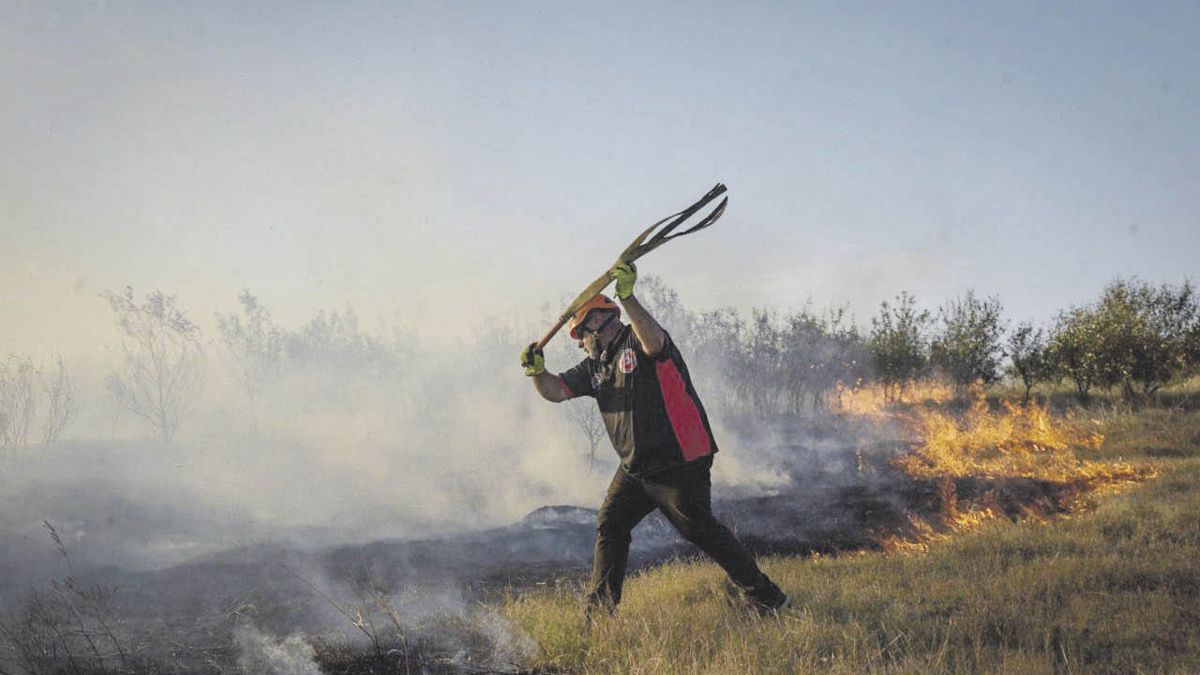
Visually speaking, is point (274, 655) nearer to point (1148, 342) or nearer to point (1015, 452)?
point (1015, 452)

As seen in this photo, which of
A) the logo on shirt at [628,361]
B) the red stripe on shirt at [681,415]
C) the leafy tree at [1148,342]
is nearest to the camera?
the red stripe on shirt at [681,415]

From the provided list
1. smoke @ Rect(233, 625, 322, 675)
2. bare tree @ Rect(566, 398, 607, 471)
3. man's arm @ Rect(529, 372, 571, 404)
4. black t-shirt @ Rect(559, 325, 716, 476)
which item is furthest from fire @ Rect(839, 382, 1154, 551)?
bare tree @ Rect(566, 398, 607, 471)

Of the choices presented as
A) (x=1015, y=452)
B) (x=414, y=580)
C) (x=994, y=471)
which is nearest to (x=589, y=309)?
(x=414, y=580)

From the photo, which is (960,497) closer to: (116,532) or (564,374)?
(564,374)

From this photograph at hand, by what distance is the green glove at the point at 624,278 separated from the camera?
407 cm

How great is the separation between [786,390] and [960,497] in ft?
60.0

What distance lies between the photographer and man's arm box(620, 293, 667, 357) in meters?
4.06

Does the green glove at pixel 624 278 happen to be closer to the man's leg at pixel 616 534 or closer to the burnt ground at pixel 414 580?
the man's leg at pixel 616 534

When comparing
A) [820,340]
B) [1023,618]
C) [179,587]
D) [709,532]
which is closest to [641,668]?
[709,532]

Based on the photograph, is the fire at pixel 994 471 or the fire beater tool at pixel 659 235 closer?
the fire beater tool at pixel 659 235

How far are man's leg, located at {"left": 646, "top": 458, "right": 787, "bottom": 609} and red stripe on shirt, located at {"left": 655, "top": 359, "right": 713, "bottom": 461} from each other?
0.10 metres

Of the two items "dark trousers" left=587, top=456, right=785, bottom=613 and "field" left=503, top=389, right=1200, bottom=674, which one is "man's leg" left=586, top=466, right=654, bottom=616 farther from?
"field" left=503, top=389, right=1200, bottom=674

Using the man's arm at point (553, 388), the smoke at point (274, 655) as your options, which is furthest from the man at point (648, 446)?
the smoke at point (274, 655)

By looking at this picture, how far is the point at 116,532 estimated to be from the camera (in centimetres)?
1369
